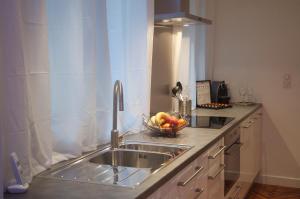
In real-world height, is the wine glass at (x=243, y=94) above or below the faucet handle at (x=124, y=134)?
above

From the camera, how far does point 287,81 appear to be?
4.03 m

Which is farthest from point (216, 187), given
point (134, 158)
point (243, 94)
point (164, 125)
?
point (243, 94)

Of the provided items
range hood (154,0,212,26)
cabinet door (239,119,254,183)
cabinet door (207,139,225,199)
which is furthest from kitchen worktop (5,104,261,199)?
cabinet door (239,119,254,183)

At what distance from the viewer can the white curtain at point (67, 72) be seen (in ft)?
4.56

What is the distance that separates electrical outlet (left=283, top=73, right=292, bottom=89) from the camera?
4.02 metres

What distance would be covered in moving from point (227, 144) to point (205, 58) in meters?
1.55

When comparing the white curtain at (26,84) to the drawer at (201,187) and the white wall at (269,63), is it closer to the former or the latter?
the drawer at (201,187)

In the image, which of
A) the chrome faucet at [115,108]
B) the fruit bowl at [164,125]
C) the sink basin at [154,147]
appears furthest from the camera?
the fruit bowl at [164,125]

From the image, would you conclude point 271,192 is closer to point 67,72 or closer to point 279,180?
point 279,180

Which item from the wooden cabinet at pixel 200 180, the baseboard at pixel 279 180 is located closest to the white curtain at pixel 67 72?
the wooden cabinet at pixel 200 180

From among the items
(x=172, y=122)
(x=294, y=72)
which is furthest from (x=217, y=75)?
(x=172, y=122)

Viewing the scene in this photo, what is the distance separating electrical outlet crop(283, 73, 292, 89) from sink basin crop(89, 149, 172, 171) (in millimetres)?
2451

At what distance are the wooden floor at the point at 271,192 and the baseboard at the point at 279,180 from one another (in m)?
0.06

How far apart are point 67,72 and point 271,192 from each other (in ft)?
9.59
